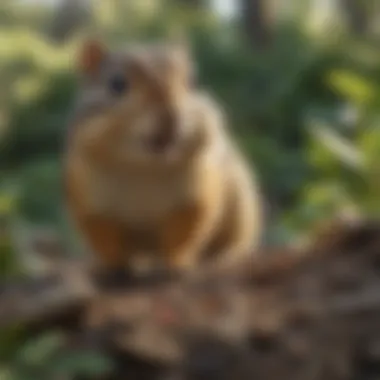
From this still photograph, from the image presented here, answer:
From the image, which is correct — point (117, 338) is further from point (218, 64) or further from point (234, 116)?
point (218, 64)

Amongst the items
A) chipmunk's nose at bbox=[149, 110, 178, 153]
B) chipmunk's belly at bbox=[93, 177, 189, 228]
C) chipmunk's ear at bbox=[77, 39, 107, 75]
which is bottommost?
chipmunk's belly at bbox=[93, 177, 189, 228]

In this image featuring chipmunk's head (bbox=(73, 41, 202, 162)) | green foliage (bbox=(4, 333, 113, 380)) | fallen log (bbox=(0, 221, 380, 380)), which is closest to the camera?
green foliage (bbox=(4, 333, 113, 380))

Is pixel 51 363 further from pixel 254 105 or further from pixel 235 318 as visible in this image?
pixel 254 105

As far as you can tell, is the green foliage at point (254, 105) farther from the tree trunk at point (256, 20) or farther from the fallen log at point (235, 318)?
the fallen log at point (235, 318)

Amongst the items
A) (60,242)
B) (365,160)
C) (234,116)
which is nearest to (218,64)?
(234,116)

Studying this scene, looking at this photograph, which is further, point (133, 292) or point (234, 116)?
point (234, 116)

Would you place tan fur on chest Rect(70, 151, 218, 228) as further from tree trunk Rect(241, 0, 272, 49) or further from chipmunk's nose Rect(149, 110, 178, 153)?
tree trunk Rect(241, 0, 272, 49)

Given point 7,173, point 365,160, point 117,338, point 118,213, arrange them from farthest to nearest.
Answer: point 7,173 < point 365,160 < point 118,213 < point 117,338

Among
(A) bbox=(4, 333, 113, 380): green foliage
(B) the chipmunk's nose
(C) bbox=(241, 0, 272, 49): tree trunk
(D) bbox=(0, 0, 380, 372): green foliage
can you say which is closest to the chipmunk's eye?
(B) the chipmunk's nose
